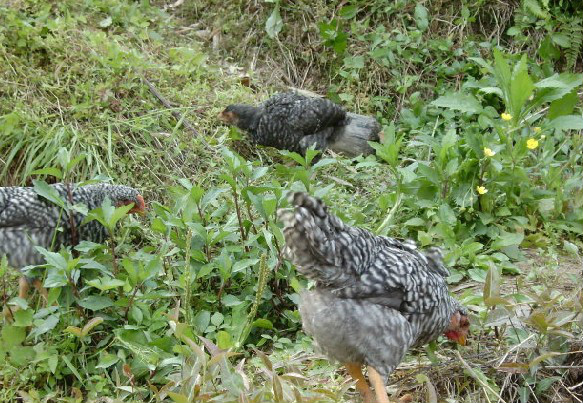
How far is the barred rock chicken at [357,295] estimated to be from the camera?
135 inches

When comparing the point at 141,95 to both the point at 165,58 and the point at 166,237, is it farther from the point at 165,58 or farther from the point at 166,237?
the point at 166,237

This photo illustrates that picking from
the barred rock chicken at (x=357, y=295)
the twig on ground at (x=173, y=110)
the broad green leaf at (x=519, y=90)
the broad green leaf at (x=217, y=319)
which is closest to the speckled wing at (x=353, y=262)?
the barred rock chicken at (x=357, y=295)

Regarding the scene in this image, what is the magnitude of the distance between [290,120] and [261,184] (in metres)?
1.13

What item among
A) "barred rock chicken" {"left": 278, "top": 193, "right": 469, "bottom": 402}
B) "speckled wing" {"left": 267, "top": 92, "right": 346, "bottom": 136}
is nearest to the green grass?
"barred rock chicken" {"left": 278, "top": 193, "right": 469, "bottom": 402}

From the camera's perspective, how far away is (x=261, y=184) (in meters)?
5.83

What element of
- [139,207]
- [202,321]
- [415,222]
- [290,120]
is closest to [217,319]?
[202,321]

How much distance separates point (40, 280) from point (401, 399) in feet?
7.30

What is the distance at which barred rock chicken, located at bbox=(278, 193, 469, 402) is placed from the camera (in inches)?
135

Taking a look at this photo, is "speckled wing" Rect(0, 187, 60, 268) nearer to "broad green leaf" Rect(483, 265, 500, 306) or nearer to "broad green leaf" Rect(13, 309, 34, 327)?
"broad green leaf" Rect(13, 309, 34, 327)

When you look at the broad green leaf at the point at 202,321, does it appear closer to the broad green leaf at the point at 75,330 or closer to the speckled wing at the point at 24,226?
the broad green leaf at the point at 75,330

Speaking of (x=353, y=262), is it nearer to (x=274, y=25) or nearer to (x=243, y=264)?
(x=243, y=264)

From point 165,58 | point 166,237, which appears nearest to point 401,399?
point 166,237

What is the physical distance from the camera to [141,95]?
20.9 ft

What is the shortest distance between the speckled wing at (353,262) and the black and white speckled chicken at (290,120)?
9.64 ft
